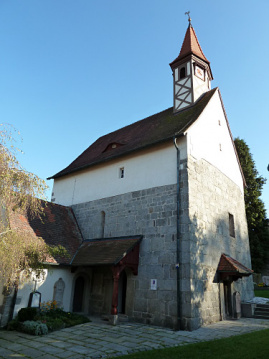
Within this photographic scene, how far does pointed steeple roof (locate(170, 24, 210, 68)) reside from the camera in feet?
55.1

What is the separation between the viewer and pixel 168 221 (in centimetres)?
1118

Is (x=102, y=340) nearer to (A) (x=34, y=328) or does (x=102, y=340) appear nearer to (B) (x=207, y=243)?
(A) (x=34, y=328)

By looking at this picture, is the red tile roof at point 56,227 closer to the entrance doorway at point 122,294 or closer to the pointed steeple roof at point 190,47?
the entrance doorway at point 122,294

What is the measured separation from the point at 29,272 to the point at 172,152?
283 inches

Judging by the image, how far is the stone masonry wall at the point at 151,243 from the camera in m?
10.3

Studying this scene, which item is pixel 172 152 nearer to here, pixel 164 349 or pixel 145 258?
pixel 145 258

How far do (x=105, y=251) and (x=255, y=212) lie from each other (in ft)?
61.9

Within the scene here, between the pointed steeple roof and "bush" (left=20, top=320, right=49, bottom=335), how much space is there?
15.2 meters

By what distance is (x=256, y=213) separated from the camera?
84.7 feet

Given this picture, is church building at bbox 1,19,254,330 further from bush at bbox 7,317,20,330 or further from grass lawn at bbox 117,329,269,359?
grass lawn at bbox 117,329,269,359

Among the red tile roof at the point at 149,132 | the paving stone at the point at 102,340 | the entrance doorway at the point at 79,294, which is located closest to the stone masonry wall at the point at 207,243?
the paving stone at the point at 102,340

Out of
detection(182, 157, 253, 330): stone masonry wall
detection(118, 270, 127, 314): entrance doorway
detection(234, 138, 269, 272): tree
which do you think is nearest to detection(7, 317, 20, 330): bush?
detection(118, 270, 127, 314): entrance doorway

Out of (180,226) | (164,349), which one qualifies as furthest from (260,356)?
(180,226)

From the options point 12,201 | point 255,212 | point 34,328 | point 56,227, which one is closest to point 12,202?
point 12,201
